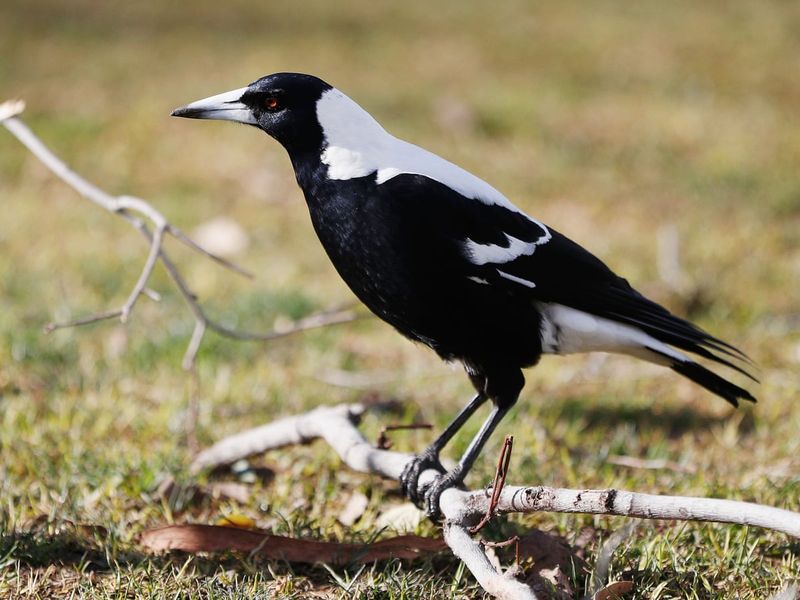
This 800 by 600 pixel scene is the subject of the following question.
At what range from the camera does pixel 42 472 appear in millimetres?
2123

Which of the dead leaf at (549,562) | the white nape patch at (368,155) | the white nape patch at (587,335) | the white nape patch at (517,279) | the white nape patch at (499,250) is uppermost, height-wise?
the white nape patch at (368,155)

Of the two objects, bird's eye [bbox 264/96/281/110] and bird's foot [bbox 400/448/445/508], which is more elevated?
bird's eye [bbox 264/96/281/110]

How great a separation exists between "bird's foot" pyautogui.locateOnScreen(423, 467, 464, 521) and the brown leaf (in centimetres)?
12

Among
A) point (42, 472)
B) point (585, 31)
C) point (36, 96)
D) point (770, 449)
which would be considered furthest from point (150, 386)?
point (585, 31)

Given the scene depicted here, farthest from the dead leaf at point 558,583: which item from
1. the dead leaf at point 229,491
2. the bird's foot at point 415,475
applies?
the dead leaf at point 229,491

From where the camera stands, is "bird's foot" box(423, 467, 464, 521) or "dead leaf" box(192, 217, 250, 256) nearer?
"bird's foot" box(423, 467, 464, 521)

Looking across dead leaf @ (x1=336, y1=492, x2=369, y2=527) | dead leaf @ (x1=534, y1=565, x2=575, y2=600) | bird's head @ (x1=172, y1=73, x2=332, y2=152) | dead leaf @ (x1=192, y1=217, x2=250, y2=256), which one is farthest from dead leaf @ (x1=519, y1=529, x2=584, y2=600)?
dead leaf @ (x1=192, y1=217, x2=250, y2=256)

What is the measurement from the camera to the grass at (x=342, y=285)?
188cm

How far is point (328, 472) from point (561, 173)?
2.58 metres

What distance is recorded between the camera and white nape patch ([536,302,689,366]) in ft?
6.82

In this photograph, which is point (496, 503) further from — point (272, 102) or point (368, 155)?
point (272, 102)

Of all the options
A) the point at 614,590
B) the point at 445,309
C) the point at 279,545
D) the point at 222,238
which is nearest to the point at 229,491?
the point at 279,545

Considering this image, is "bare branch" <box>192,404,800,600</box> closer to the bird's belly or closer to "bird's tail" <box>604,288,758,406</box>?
the bird's belly

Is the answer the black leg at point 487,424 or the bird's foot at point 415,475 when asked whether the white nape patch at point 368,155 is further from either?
the bird's foot at point 415,475
